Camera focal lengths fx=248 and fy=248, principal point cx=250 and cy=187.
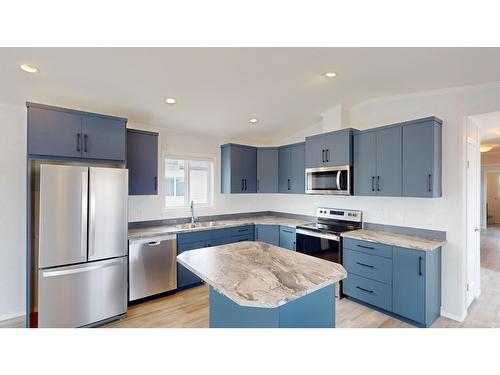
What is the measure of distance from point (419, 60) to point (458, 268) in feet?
7.17

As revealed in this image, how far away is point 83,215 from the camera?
246 centimetres

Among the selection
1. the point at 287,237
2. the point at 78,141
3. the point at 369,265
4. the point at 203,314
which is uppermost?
the point at 78,141

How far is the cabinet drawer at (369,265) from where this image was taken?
271 cm

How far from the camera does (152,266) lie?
10.2 feet

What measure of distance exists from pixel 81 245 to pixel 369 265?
3.09 metres

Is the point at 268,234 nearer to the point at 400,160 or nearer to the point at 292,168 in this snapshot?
the point at 292,168

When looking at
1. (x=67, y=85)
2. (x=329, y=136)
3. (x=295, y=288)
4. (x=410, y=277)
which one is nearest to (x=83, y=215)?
(x=67, y=85)

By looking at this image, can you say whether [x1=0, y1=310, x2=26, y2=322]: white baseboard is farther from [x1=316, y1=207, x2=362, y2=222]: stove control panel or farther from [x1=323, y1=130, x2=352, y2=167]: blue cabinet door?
[x1=323, y1=130, x2=352, y2=167]: blue cabinet door

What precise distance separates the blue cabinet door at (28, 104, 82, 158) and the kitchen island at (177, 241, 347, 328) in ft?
5.64

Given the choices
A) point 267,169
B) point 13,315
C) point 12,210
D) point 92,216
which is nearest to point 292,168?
point 267,169

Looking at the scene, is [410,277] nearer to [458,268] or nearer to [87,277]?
[458,268]

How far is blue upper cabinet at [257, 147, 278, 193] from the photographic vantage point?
4488 millimetres

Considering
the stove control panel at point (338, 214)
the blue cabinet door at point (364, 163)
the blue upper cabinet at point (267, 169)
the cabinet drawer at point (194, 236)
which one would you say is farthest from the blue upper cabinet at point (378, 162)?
the cabinet drawer at point (194, 236)

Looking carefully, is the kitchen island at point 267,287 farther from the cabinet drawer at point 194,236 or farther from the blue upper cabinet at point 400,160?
the blue upper cabinet at point 400,160
